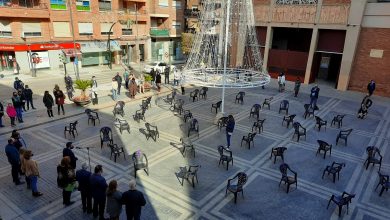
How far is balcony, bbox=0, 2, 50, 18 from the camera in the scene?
28.1 meters

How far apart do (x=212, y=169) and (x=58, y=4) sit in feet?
93.1

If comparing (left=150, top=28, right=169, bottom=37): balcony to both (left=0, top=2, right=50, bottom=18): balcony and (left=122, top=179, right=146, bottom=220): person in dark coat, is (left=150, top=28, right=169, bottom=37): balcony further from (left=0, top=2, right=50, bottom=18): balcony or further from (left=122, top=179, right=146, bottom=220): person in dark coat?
(left=122, top=179, right=146, bottom=220): person in dark coat

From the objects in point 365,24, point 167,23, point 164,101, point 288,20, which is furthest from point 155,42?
point 365,24

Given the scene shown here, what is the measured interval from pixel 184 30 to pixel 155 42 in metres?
5.91

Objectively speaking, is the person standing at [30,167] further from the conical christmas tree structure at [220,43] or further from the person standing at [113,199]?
the conical christmas tree structure at [220,43]

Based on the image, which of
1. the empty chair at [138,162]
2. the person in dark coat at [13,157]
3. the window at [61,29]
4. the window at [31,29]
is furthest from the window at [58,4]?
the empty chair at [138,162]

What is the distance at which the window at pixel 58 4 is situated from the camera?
1240 inches

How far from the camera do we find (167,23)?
146ft

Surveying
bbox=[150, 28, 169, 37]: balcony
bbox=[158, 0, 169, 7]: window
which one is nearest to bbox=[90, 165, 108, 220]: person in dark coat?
bbox=[150, 28, 169, 37]: balcony

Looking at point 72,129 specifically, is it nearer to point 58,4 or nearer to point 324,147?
point 324,147

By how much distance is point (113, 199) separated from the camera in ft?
25.2

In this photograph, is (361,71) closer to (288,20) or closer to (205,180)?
(288,20)

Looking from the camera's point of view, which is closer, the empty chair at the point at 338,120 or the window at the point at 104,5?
the empty chair at the point at 338,120

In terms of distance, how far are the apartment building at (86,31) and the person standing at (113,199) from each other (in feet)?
81.7
